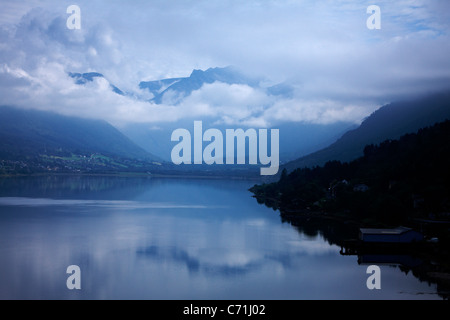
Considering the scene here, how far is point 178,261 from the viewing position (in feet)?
63.3

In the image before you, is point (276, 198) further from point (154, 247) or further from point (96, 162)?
point (96, 162)

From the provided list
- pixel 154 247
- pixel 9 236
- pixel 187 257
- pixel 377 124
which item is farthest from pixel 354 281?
pixel 377 124

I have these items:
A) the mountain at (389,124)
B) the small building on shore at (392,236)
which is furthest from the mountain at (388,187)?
the mountain at (389,124)

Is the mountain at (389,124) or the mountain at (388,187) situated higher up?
the mountain at (389,124)

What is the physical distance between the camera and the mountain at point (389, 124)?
80.0 m

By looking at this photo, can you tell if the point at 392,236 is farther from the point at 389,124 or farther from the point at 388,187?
the point at 389,124

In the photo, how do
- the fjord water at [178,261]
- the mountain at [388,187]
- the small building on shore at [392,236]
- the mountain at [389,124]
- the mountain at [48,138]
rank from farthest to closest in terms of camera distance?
the mountain at [48,138], the mountain at [389,124], the mountain at [388,187], the small building on shore at [392,236], the fjord water at [178,261]

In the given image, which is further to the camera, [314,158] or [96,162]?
[96,162]

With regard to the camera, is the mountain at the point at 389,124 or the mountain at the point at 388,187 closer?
the mountain at the point at 388,187

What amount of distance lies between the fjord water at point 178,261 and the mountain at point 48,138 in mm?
85214

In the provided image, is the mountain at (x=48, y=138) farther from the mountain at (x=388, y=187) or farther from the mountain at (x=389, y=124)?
the mountain at (x=388, y=187)

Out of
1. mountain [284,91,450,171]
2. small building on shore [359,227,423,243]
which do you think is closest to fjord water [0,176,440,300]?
small building on shore [359,227,423,243]

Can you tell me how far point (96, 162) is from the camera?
429ft
